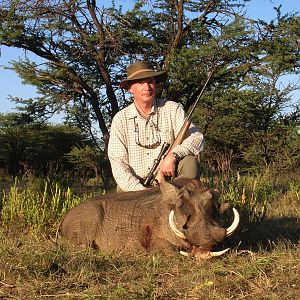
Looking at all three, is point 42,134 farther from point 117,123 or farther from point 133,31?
point 117,123

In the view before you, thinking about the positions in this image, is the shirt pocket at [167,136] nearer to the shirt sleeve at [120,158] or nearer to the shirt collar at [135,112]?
the shirt collar at [135,112]

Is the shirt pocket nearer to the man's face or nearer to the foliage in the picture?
the man's face

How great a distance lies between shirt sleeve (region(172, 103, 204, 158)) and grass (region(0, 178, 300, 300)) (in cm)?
82

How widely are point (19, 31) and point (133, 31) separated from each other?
2.54 m

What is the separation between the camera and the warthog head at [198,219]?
3.45 metres

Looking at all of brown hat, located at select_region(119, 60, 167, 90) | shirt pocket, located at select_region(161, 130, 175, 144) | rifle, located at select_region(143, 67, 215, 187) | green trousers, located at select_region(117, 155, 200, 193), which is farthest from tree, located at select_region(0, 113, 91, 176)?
green trousers, located at select_region(117, 155, 200, 193)

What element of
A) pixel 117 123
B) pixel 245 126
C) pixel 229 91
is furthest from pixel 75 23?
pixel 117 123

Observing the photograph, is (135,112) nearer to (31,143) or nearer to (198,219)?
(198,219)

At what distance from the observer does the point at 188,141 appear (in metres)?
4.79

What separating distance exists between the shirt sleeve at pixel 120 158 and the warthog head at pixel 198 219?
1.06 metres

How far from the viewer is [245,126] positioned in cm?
1341

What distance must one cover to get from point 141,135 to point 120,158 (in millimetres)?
281

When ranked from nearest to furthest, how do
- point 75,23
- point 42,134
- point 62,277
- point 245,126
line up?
point 62,277, point 75,23, point 245,126, point 42,134

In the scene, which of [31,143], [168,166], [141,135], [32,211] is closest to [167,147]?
[141,135]
